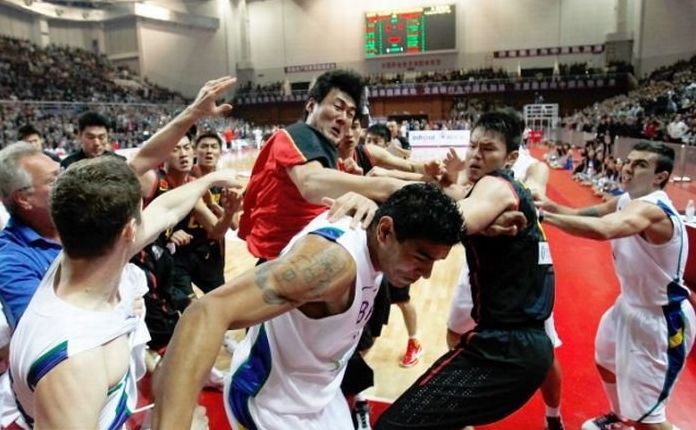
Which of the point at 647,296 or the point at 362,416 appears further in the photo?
the point at 362,416

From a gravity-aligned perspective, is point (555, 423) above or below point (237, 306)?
below

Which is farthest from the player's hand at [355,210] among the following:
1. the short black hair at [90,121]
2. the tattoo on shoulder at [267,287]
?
the short black hair at [90,121]

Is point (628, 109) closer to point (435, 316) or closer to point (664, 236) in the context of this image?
point (435, 316)

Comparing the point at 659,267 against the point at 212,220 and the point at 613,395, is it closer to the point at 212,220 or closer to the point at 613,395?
the point at 613,395

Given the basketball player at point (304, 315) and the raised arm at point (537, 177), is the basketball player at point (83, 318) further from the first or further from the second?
the raised arm at point (537, 177)

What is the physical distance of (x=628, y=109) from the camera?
2030 centimetres

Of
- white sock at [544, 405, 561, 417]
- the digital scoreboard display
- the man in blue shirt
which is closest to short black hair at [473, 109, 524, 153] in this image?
white sock at [544, 405, 561, 417]

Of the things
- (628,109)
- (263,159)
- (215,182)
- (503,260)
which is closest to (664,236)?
(503,260)

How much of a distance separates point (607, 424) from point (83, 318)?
116 inches

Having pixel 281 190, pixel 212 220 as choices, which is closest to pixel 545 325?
pixel 281 190

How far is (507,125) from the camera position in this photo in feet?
8.57

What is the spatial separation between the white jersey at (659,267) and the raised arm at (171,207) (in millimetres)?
2231

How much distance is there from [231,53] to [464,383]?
125ft

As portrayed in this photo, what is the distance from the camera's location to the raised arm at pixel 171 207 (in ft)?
7.02
